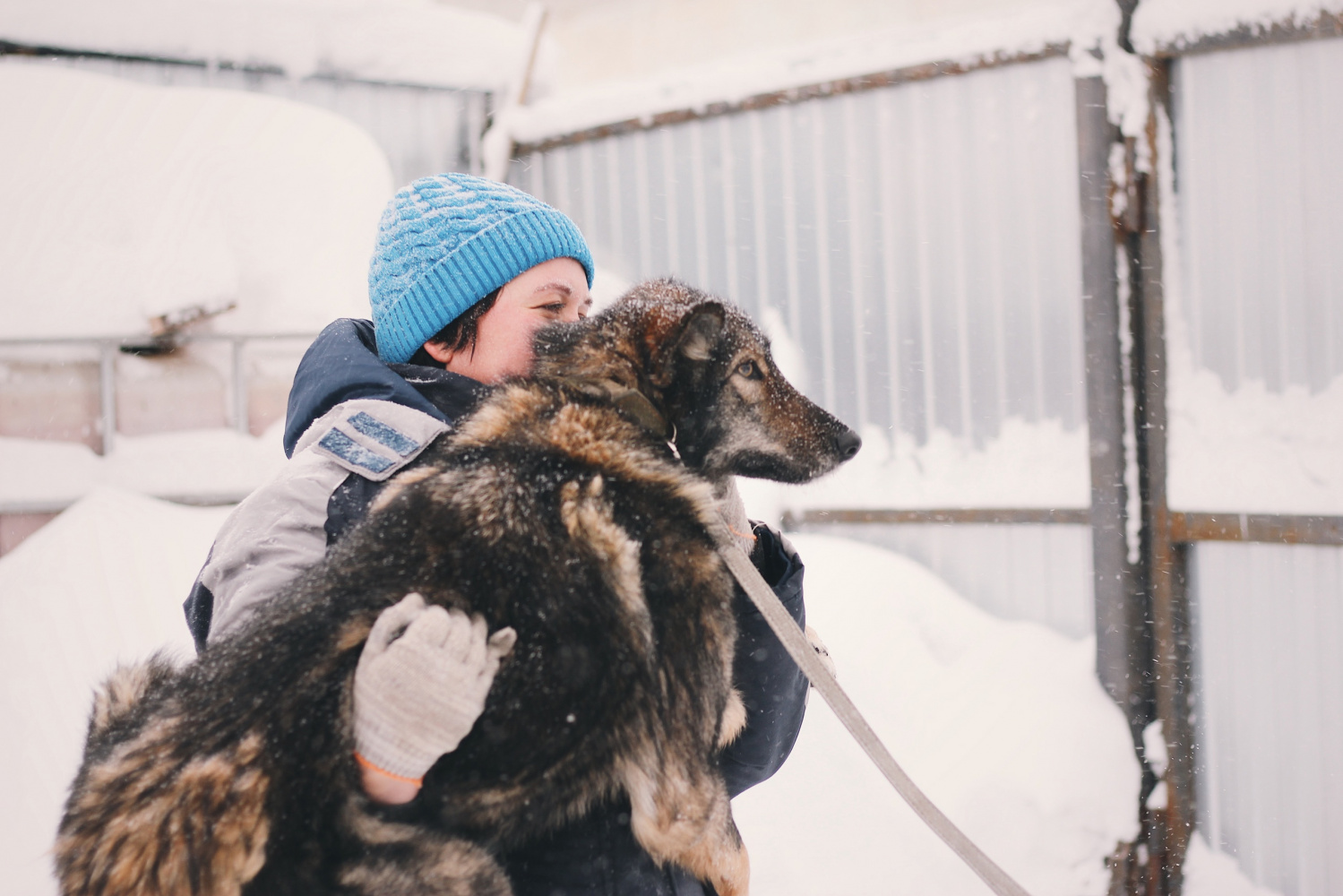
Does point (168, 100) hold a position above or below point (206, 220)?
above

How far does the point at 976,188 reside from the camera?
16.4ft

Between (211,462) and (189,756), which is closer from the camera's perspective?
(189,756)

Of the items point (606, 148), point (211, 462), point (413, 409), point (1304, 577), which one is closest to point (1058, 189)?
point (1304, 577)

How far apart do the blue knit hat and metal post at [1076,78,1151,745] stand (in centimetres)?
342

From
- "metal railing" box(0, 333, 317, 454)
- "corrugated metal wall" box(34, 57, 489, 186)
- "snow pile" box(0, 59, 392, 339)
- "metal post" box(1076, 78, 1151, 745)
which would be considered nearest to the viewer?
"metal post" box(1076, 78, 1151, 745)

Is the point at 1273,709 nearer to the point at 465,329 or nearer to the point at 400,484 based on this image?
the point at 465,329

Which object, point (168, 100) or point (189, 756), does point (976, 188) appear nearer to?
point (189, 756)

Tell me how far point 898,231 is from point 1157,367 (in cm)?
177

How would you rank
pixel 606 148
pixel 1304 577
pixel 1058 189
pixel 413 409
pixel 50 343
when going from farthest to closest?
pixel 606 148
pixel 50 343
pixel 1058 189
pixel 1304 577
pixel 413 409

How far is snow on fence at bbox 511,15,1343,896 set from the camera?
12.7 ft

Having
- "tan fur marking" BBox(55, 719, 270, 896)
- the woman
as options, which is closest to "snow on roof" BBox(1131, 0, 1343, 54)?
the woman

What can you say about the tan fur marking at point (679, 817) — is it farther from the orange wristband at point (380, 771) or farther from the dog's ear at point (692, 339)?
the dog's ear at point (692, 339)

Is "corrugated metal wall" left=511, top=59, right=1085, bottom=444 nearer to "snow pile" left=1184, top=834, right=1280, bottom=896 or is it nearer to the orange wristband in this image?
"snow pile" left=1184, top=834, right=1280, bottom=896

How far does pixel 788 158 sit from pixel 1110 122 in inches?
81.8
